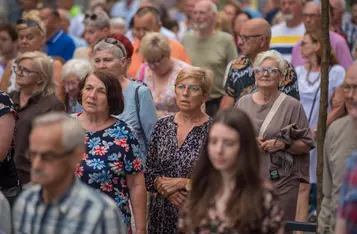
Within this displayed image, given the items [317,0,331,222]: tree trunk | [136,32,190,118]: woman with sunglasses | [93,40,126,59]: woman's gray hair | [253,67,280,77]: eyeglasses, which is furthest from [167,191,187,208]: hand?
[136,32,190,118]: woman with sunglasses

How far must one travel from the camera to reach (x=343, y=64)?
1218cm

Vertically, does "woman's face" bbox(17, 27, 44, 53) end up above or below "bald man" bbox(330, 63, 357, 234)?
above

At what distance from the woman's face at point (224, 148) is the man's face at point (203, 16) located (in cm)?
802

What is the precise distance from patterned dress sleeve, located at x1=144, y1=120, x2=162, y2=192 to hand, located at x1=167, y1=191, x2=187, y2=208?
0.67 feet

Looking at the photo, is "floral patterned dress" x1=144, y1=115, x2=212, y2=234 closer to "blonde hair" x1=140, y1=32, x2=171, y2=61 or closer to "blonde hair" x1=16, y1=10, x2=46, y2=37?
"blonde hair" x1=140, y1=32, x2=171, y2=61

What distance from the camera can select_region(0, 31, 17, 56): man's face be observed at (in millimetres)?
13500

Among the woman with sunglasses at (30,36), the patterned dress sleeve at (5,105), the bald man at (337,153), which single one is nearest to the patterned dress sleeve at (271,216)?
the bald man at (337,153)

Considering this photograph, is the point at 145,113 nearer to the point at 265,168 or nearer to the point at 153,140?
the point at 153,140

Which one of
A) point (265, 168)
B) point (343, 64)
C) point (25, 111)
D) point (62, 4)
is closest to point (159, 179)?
point (265, 168)

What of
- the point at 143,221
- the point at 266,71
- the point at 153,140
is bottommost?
the point at 143,221

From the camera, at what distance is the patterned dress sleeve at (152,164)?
335 inches

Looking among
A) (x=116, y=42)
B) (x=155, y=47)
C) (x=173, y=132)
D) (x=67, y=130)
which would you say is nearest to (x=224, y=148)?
(x=67, y=130)

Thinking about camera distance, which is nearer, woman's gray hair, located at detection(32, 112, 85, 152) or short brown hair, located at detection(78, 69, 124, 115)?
woman's gray hair, located at detection(32, 112, 85, 152)

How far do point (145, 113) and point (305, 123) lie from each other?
145 cm
